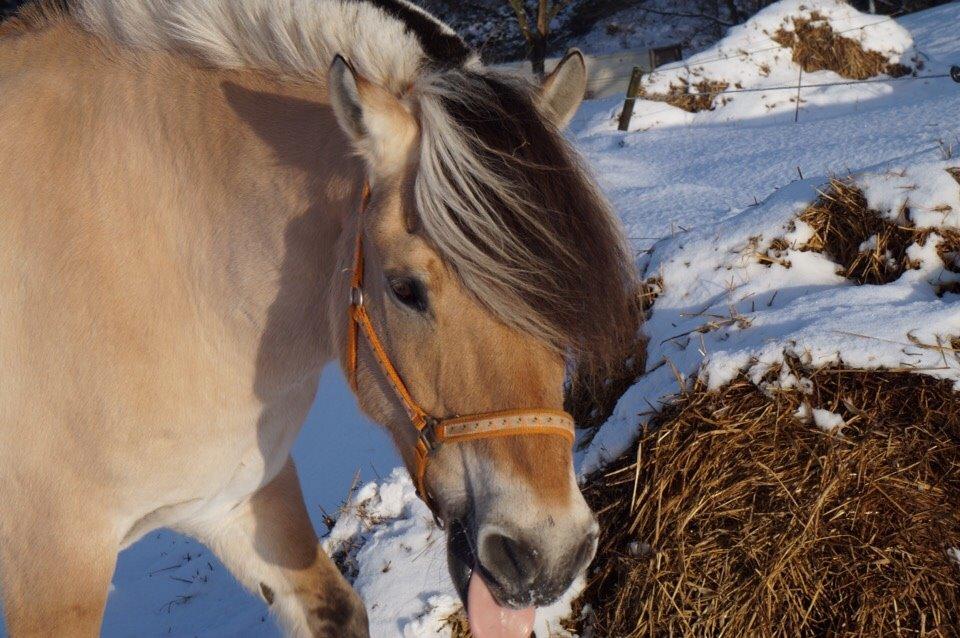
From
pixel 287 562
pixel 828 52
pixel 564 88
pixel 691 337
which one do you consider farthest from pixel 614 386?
pixel 828 52

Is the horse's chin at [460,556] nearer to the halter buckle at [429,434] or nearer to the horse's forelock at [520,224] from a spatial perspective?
the halter buckle at [429,434]

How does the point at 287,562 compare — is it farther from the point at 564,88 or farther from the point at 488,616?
the point at 564,88

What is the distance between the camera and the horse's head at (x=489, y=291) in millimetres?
1666

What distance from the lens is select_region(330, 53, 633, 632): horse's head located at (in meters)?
1.67

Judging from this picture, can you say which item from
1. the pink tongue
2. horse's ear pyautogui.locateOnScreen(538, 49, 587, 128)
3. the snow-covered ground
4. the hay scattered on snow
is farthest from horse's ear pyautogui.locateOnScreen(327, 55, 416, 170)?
the hay scattered on snow

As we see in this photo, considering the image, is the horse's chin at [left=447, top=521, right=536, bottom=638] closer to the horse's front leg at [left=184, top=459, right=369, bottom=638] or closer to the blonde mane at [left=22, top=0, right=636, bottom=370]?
the blonde mane at [left=22, top=0, right=636, bottom=370]

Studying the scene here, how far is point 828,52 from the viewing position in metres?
10.0

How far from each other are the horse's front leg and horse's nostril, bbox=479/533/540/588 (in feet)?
4.44

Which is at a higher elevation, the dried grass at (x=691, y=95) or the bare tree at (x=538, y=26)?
the dried grass at (x=691, y=95)

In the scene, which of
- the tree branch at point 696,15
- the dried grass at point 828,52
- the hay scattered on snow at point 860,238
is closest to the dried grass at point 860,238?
the hay scattered on snow at point 860,238

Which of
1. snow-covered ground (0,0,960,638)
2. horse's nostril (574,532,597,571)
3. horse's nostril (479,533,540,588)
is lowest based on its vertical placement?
snow-covered ground (0,0,960,638)

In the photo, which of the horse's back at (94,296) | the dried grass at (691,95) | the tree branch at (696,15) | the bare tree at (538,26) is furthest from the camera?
the tree branch at (696,15)

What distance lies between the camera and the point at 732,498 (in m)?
2.61

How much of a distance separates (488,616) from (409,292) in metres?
0.80
